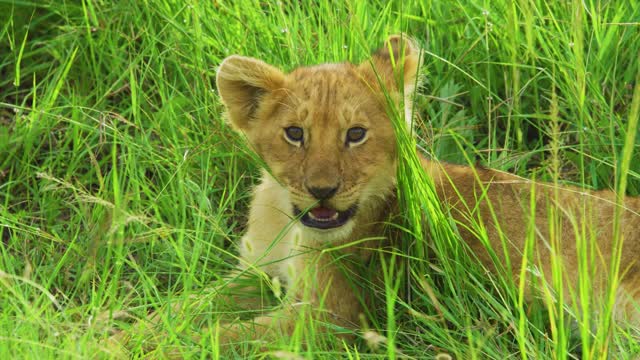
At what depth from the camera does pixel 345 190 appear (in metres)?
3.63

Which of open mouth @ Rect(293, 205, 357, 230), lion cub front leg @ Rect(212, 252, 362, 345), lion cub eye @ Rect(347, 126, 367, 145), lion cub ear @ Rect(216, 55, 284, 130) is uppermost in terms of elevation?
lion cub ear @ Rect(216, 55, 284, 130)

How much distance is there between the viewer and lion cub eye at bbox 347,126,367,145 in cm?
371

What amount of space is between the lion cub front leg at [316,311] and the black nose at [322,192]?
0.21 metres

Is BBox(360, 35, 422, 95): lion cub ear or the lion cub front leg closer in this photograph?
the lion cub front leg

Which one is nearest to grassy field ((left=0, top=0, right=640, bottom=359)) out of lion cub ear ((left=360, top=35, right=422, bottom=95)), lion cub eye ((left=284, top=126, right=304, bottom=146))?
lion cub ear ((left=360, top=35, right=422, bottom=95))

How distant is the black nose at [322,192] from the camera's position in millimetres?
3570

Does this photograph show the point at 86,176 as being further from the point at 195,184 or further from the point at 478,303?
the point at 478,303

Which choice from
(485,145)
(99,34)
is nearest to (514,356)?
(485,145)

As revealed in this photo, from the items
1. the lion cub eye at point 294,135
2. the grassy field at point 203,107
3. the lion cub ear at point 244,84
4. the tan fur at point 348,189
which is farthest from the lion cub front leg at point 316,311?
the lion cub ear at point 244,84

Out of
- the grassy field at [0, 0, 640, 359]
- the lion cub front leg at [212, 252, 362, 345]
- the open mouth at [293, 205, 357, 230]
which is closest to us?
the lion cub front leg at [212, 252, 362, 345]

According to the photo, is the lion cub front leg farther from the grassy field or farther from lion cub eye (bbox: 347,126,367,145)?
lion cub eye (bbox: 347,126,367,145)

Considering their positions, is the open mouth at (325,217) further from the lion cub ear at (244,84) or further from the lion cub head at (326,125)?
the lion cub ear at (244,84)

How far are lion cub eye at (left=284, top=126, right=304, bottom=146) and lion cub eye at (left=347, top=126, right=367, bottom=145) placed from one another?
17 cm

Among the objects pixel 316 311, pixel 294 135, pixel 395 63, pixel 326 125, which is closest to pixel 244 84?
pixel 294 135
